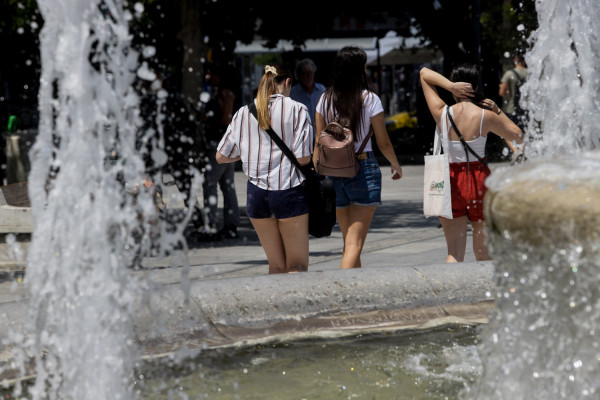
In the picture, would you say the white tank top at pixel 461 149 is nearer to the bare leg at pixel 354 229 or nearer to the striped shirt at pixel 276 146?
the bare leg at pixel 354 229

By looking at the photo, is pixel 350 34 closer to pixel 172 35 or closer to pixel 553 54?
pixel 172 35

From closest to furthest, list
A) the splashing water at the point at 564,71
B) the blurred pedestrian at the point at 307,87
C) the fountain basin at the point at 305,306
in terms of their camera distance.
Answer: the fountain basin at the point at 305,306 < the splashing water at the point at 564,71 < the blurred pedestrian at the point at 307,87

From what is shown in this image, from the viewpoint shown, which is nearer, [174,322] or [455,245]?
[174,322]

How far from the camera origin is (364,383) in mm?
4906

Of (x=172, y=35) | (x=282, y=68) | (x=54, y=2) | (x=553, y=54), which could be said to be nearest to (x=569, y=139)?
(x=553, y=54)

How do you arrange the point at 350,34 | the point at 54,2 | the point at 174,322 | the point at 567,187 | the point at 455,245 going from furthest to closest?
the point at 350,34 < the point at 455,245 < the point at 174,322 < the point at 54,2 < the point at 567,187

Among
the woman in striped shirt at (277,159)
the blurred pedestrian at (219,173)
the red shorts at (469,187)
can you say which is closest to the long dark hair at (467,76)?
the red shorts at (469,187)

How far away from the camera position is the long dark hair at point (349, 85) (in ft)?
22.1

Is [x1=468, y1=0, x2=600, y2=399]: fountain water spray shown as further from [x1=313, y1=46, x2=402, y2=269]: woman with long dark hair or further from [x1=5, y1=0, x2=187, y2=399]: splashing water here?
Answer: [x1=313, y1=46, x2=402, y2=269]: woman with long dark hair

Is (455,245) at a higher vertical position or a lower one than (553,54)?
lower

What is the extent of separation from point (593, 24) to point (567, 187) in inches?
232

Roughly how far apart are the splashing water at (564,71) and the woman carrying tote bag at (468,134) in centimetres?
128

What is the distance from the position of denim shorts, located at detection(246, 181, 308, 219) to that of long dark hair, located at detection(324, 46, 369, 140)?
0.60 m

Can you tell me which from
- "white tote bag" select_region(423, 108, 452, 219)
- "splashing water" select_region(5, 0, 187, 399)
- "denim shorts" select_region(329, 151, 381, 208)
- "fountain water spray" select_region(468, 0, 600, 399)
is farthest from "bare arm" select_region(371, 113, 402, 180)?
"fountain water spray" select_region(468, 0, 600, 399)
